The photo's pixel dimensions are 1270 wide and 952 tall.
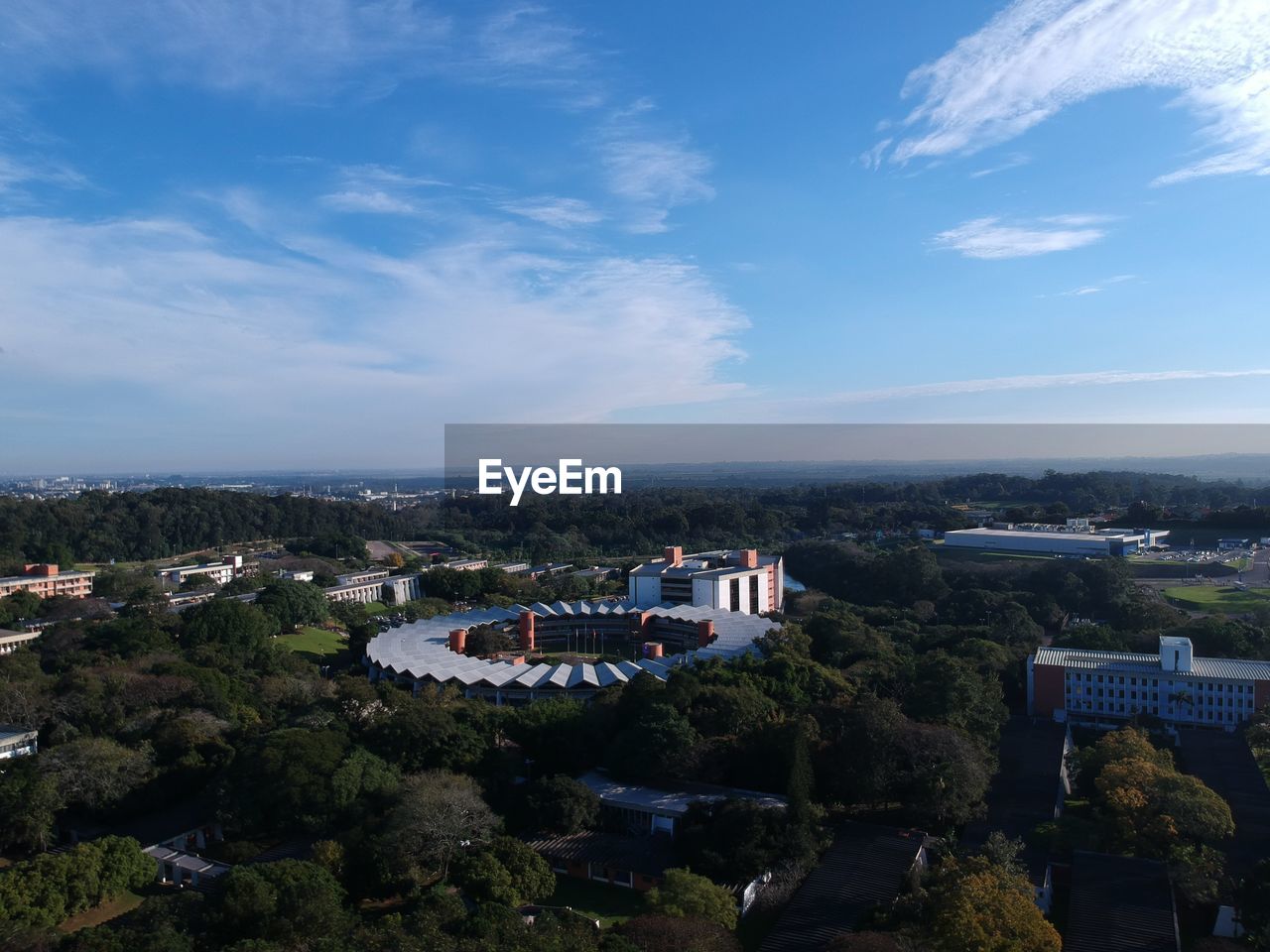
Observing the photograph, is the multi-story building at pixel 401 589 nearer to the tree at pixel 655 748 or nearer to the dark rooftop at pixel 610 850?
the tree at pixel 655 748

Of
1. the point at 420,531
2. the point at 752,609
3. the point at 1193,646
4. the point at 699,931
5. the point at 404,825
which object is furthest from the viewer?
the point at 420,531

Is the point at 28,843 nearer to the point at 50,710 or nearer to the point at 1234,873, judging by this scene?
the point at 50,710

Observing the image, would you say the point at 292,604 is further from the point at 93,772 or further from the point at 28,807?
the point at 28,807

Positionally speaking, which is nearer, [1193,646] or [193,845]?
[193,845]

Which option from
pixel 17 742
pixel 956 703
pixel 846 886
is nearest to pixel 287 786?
pixel 17 742

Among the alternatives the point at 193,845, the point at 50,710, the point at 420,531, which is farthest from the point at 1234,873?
the point at 420,531
